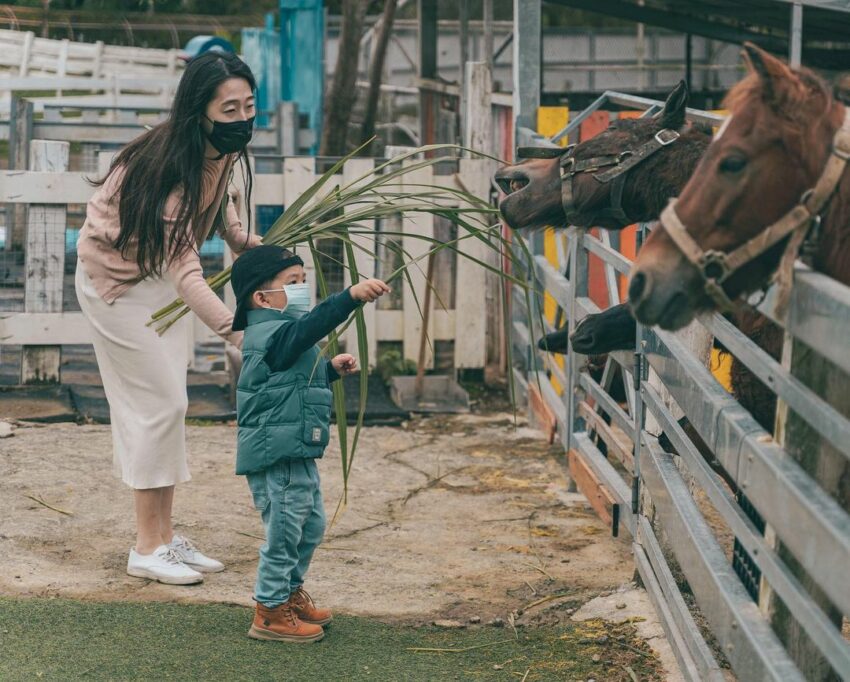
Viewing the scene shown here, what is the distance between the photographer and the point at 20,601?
417cm

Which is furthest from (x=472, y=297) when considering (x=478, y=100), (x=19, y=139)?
(x=19, y=139)

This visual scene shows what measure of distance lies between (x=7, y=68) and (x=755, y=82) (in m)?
24.2

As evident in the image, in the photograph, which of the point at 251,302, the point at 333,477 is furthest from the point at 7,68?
the point at 251,302

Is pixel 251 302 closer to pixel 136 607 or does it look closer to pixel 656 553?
pixel 136 607

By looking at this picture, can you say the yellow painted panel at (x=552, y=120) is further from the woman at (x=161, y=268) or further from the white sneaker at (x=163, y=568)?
the white sneaker at (x=163, y=568)

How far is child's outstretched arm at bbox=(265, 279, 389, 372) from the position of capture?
356cm

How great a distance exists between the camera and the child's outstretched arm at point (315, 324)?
356 cm

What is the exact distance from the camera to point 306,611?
402cm

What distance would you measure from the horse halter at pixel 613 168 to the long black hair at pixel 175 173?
1126 mm

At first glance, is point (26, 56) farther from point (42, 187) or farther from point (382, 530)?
point (382, 530)

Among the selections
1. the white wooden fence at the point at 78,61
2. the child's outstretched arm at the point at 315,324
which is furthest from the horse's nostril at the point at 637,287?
the white wooden fence at the point at 78,61

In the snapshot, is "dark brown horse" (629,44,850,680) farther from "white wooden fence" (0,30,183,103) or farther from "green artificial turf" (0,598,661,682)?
"white wooden fence" (0,30,183,103)

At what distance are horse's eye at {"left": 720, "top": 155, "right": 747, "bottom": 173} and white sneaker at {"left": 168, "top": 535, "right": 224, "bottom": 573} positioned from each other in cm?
268

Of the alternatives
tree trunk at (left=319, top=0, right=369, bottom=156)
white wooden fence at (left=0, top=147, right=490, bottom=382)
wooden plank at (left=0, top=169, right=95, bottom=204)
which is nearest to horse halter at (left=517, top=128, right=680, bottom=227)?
white wooden fence at (left=0, top=147, right=490, bottom=382)
